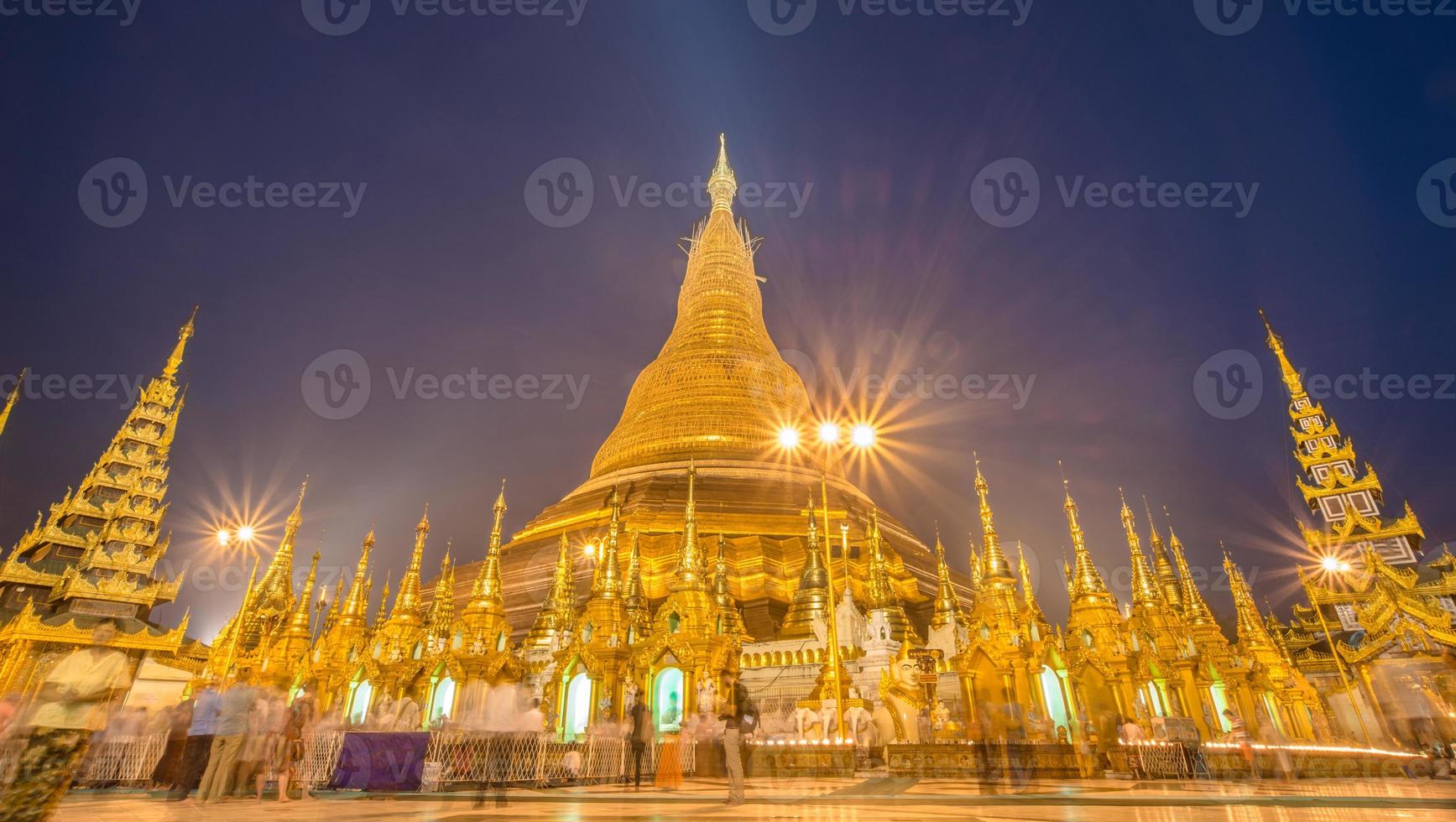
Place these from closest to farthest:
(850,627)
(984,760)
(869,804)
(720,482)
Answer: (869,804)
(984,760)
(850,627)
(720,482)

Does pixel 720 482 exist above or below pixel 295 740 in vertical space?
above

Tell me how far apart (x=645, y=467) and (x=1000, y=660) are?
21.4 meters

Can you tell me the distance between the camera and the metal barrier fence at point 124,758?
10.0 m

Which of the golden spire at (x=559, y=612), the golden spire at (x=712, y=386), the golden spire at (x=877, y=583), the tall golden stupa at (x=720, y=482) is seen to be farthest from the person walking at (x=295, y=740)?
the golden spire at (x=712, y=386)

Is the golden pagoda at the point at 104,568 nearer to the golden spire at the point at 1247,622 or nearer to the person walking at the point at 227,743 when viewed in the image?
the person walking at the point at 227,743

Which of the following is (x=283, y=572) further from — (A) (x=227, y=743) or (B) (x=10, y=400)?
(A) (x=227, y=743)

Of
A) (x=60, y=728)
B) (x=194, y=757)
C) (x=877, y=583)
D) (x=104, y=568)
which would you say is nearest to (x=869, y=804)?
(x=60, y=728)

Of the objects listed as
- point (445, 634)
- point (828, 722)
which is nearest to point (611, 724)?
point (828, 722)

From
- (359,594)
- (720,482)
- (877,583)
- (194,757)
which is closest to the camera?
(194,757)

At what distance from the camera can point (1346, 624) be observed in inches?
1361

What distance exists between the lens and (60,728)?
12.6 feet

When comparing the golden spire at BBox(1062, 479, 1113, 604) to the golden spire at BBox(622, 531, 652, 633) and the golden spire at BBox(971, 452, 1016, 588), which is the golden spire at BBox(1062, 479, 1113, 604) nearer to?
the golden spire at BBox(971, 452, 1016, 588)

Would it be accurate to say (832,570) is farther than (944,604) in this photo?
No

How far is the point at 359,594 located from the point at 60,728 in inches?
972
